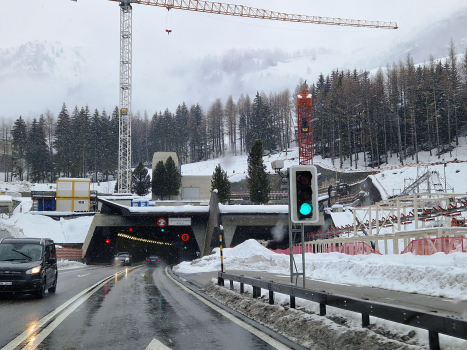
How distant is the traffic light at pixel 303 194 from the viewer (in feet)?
30.4

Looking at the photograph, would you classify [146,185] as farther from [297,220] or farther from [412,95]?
[297,220]

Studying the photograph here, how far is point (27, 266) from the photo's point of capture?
12.8 m

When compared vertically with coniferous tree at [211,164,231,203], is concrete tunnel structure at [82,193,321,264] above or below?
below

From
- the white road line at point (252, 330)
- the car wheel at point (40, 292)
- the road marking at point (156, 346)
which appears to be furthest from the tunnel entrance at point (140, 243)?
the road marking at point (156, 346)

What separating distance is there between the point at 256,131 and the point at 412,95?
4835 centimetres

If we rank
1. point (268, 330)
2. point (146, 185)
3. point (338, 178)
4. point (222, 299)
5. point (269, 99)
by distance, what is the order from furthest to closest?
point (269, 99), point (146, 185), point (338, 178), point (222, 299), point (268, 330)

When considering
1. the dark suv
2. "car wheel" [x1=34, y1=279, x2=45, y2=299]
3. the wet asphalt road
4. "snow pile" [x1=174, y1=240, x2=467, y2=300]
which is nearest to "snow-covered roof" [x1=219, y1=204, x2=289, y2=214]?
"snow pile" [x1=174, y1=240, x2=467, y2=300]

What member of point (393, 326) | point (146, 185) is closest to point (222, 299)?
point (393, 326)

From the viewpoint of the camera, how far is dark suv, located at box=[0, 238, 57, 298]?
12500 millimetres

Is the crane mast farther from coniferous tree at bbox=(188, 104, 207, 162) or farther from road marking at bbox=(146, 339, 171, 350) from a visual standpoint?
road marking at bbox=(146, 339, 171, 350)

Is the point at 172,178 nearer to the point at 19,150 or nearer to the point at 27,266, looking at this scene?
the point at 19,150

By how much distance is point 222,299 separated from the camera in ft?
41.8

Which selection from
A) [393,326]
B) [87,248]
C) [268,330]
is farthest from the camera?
[87,248]

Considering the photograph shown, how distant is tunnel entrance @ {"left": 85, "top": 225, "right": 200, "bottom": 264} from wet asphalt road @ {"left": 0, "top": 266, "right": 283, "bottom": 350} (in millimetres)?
44352
